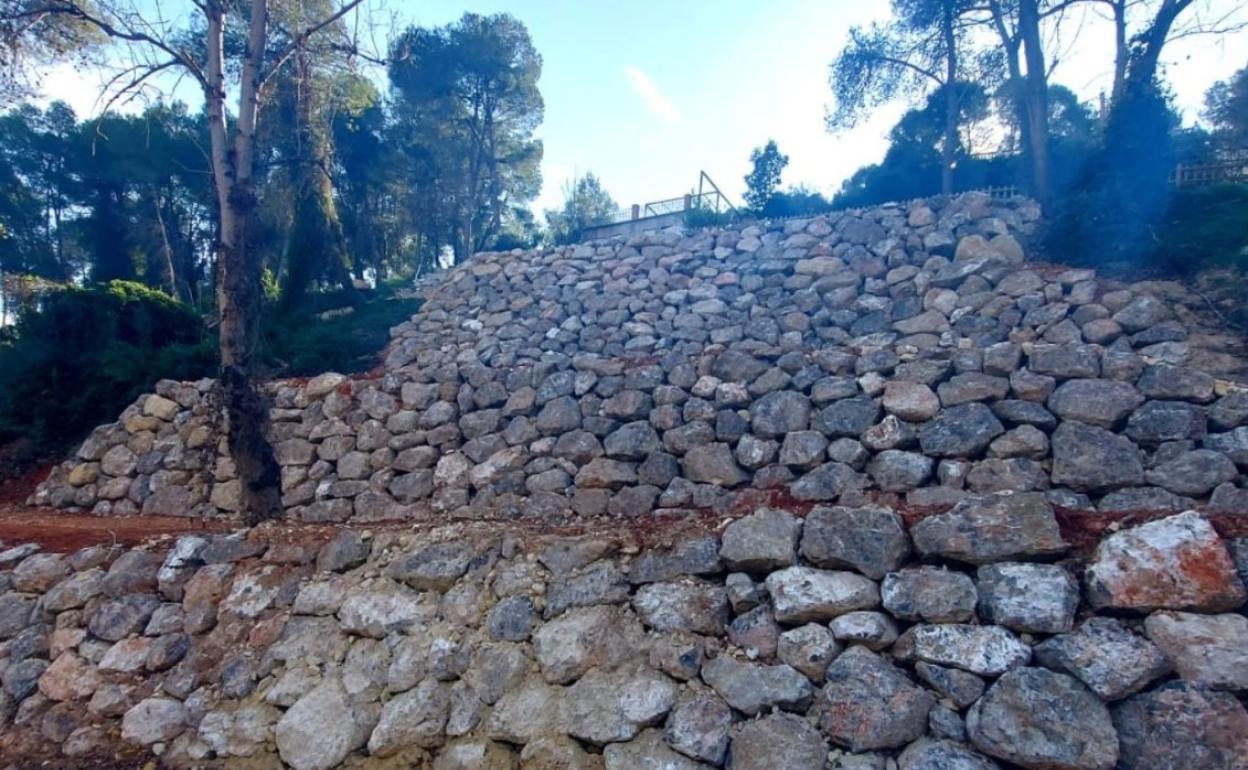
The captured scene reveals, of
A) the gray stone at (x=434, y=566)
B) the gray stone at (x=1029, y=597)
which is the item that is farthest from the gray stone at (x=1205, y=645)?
the gray stone at (x=434, y=566)

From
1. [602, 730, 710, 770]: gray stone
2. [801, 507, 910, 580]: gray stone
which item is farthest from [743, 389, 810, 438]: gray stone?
[602, 730, 710, 770]: gray stone

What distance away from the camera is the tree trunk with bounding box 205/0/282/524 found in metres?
5.48

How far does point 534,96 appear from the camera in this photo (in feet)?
65.0

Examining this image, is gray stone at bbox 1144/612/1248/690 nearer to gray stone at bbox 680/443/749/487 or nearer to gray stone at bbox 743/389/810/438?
gray stone at bbox 743/389/810/438

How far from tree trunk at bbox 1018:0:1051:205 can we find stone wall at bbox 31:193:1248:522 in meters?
1.34

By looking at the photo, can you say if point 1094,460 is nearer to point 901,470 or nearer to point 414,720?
point 901,470

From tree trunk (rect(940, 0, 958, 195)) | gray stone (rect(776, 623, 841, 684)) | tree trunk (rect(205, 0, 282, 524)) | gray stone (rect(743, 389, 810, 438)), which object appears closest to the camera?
gray stone (rect(776, 623, 841, 684))

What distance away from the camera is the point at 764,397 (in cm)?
555

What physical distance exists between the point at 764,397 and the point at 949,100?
1028 cm

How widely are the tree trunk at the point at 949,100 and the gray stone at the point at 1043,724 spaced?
1115 centimetres

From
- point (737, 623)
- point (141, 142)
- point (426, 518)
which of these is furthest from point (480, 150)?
point (737, 623)

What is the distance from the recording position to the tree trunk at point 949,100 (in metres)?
11.8

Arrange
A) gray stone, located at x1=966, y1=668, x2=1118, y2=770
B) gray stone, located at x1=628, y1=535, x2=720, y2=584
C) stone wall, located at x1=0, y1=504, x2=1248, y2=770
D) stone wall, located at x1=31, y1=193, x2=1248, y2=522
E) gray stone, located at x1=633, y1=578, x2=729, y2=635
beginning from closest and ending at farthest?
1. gray stone, located at x1=966, y1=668, x2=1118, y2=770
2. stone wall, located at x1=0, y1=504, x2=1248, y2=770
3. gray stone, located at x1=633, y1=578, x2=729, y2=635
4. gray stone, located at x1=628, y1=535, x2=720, y2=584
5. stone wall, located at x1=31, y1=193, x2=1248, y2=522

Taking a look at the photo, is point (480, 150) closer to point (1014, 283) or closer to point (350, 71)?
point (350, 71)
